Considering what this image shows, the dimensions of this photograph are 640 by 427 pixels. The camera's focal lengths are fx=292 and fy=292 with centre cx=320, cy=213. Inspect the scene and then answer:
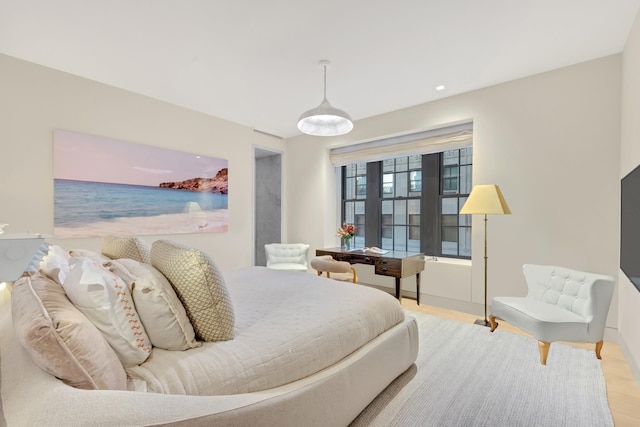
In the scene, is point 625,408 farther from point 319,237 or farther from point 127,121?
point 127,121

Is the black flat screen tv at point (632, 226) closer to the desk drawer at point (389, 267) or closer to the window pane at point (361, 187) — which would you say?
the desk drawer at point (389, 267)

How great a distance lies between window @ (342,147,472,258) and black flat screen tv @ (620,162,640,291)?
5.94 ft

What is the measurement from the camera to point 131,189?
3.34 metres

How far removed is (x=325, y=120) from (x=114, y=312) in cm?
231

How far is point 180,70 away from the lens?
2900 mm

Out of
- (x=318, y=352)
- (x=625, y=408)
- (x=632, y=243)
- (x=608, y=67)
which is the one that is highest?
(x=608, y=67)

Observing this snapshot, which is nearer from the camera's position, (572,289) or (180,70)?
(572,289)

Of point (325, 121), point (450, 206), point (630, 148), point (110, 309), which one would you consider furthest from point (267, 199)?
point (630, 148)

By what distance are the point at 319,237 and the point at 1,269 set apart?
4040 millimetres

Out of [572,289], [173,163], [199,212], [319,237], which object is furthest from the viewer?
[319,237]

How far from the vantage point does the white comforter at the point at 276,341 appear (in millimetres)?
1110

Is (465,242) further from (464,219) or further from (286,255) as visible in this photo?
(286,255)

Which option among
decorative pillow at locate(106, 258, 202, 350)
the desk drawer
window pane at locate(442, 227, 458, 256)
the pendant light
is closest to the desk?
the desk drawer

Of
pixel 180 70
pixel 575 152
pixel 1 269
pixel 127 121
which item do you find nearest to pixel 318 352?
pixel 1 269
